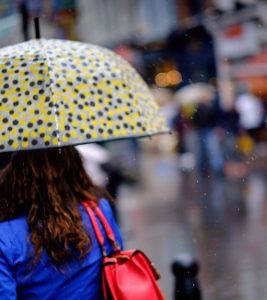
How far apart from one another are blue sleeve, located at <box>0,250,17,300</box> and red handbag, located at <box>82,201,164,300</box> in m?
0.34

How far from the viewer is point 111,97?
3318mm

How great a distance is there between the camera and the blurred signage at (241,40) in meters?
23.1

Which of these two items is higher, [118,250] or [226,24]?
[226,24]

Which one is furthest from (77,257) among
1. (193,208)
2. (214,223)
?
(193,208)

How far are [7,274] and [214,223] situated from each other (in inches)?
310

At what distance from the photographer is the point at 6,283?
2.79 metres

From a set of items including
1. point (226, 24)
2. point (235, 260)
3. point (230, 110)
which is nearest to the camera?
point (235, 260)

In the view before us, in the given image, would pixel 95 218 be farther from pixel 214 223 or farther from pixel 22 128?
pixel 214 223

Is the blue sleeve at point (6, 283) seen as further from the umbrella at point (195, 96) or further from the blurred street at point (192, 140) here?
the umbrella at point (195, 96)

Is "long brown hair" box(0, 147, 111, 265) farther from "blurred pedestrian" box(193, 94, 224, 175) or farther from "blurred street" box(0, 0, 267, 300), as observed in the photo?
"blurred pedestrian" box(193, 94, 224, 175)

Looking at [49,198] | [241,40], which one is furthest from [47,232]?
[241,40]

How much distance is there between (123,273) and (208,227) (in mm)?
7374

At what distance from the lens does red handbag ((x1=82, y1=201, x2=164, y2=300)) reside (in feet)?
9.54

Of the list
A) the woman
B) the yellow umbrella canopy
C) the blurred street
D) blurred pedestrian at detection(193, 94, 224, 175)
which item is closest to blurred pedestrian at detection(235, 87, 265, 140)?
the blurred street
